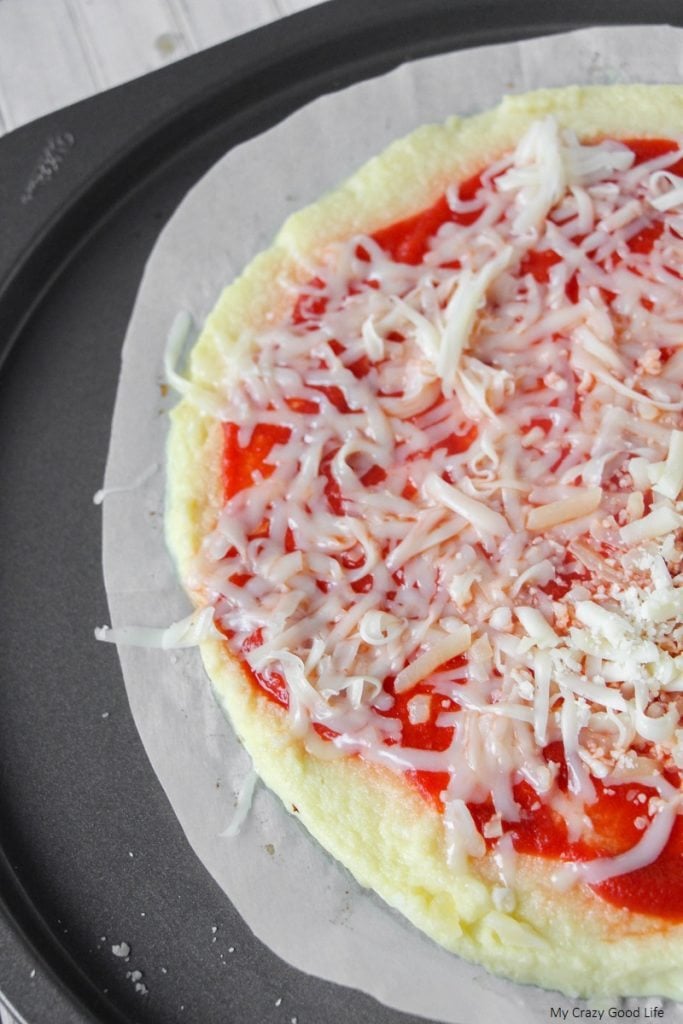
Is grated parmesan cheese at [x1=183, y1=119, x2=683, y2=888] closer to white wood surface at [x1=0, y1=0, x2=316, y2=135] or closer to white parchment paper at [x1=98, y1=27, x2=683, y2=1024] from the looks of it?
white parchment paper at [x1=98, y1=27, x2=683, y2=1024]

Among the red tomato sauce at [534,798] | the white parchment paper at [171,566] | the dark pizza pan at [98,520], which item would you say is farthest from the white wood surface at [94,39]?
the red tomato sauce at [534,798]

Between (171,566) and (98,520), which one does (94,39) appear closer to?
(98,520)

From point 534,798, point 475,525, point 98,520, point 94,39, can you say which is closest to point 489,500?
point 475,525

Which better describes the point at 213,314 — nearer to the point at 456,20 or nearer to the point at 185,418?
the point at 185,418

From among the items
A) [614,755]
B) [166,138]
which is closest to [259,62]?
[166,138]

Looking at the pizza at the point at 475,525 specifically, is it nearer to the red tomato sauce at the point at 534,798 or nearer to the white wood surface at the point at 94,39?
the red tomato sauce at the point at 534,798
